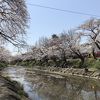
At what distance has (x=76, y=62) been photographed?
53938 millimetres

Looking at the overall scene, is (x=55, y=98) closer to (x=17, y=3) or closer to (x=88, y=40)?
(x=17, y=3)

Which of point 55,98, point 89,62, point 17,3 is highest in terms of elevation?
point 17,3

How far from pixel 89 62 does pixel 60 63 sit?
1425 cm

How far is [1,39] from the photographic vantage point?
847 inches

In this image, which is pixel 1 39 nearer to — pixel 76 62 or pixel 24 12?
pixel 24 12

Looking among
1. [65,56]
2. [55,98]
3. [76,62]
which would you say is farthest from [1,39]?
[65,56]

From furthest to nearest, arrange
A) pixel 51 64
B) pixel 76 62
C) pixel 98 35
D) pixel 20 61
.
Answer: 1. pixel 20 61
2. pixel 51 64
3. pixel 76 62
4. pixel 98 35

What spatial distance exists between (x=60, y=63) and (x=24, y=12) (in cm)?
4040

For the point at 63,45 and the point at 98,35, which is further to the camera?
the point at 63,45

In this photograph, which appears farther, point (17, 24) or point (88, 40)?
point (88, 40)

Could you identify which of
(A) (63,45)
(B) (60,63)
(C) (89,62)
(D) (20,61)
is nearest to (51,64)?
(B) (60,63)

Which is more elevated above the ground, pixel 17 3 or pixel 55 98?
pixel 17 3

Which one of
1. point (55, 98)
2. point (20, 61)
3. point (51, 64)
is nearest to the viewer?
point (55, 98)

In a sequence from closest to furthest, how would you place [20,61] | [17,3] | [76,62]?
[17,3]
[76,62]
[20,61]
